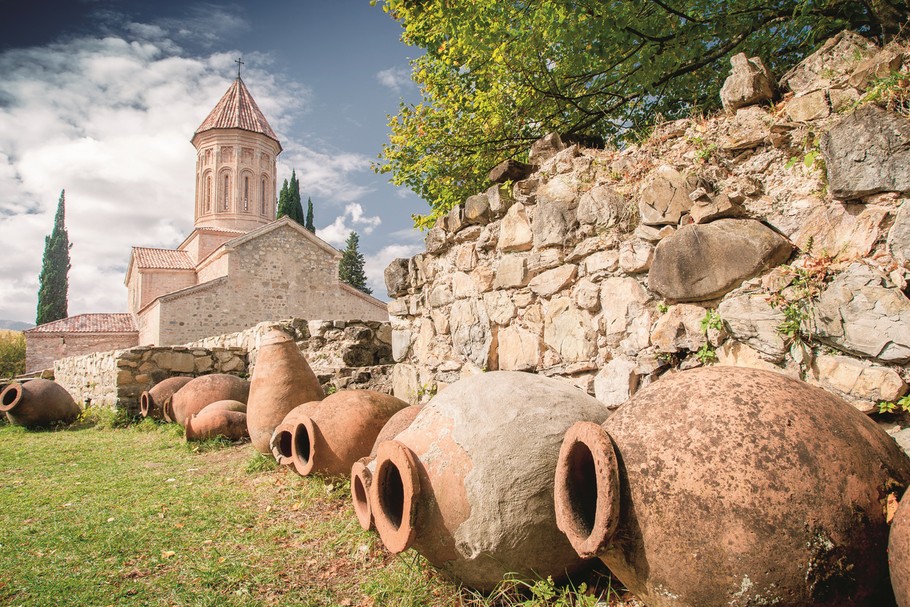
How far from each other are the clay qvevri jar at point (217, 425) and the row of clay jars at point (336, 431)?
2.31m

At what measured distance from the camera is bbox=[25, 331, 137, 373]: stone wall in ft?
68.0

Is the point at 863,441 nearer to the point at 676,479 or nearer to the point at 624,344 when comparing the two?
the point at 676,479

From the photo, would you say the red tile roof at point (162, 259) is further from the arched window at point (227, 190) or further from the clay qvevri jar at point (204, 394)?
the clay qvevri jar at point (204, 394)

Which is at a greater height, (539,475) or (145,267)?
(145,267)

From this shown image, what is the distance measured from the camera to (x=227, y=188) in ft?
83.0

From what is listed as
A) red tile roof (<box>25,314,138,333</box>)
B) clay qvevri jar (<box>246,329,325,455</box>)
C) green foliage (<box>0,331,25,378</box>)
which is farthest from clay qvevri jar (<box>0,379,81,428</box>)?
green foliage (<box>0,331,25,378</box>)

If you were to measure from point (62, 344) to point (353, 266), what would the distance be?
1620cm

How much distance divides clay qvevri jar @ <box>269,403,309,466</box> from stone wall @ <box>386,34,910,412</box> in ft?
4.68

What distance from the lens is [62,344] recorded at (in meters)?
21.2

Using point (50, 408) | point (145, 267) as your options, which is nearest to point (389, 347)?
point (50, 408)

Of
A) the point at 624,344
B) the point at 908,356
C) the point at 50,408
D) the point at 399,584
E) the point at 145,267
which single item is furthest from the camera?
the point at 145,267

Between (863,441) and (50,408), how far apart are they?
33.4 feet

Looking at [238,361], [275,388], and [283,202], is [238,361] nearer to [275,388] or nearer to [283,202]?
[275,388]

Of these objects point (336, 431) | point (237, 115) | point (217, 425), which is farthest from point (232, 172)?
point (336, 431)
